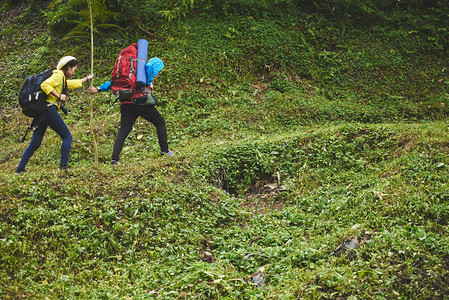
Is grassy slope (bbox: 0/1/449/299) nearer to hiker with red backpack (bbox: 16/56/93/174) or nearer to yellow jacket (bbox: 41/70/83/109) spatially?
hiker with red backpack (bbox: 16/56/93/174)

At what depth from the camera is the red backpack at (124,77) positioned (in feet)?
25.6

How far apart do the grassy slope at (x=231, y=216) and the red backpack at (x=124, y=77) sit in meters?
1.67

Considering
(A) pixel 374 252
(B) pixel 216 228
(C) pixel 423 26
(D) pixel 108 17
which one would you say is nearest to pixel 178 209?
(B) pixel 216 228

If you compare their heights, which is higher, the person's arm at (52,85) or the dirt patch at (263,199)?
the person's arm at (52,85)

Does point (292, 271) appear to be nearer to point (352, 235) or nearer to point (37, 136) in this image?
point (352, 235)

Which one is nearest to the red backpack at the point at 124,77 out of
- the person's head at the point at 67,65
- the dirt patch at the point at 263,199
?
the person's head at the point at 67,65

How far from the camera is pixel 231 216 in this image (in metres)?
6.96

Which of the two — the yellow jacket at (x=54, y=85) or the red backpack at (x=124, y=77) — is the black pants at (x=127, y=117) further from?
the yellow jacket at (x=54, y=85)

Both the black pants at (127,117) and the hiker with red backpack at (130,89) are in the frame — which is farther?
the black pants at (127,117)

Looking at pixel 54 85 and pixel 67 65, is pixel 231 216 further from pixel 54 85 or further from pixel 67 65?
pixel 67 65

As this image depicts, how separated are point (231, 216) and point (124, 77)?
12.6 ft

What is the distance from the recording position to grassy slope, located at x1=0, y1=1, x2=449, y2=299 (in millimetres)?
4789

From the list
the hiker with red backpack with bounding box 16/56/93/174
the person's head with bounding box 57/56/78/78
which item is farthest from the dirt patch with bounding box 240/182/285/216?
the person's head with bounding box 57/56/78/78

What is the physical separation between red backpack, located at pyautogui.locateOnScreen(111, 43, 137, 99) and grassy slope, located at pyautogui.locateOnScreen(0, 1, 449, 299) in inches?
65.7
